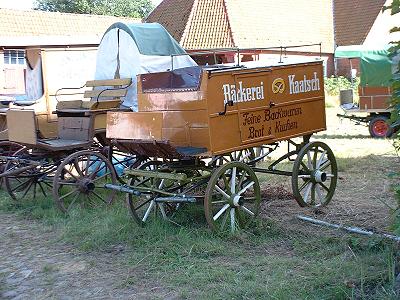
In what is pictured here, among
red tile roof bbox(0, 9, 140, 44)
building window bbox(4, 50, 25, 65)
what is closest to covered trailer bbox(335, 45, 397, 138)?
building window bbox(4, 50, 25, 65)

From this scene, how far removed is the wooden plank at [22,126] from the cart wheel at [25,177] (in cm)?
40

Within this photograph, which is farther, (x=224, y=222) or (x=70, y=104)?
(x=70, y=104)

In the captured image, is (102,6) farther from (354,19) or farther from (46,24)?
(354,19)

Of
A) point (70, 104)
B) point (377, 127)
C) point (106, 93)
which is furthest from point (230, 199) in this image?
point (377, 127)

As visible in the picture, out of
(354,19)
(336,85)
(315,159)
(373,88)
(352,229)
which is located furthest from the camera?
(354,19)

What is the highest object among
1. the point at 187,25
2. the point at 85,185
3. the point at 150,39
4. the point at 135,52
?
the point at 187,25

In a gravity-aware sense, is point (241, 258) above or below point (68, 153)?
below

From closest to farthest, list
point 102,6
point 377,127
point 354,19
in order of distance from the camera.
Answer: point 377,127 → point 354,19 → point 102,6

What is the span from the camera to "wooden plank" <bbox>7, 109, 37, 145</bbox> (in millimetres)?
7734

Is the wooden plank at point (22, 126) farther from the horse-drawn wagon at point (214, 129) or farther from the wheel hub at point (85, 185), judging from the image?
the horse-drawn wagon at point (214, 129)

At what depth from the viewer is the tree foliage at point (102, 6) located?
5338cm

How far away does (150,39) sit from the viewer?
10203 millimetres

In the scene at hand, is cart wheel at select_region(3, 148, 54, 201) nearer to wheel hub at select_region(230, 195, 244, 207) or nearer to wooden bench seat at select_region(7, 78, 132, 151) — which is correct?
wooden bench seat at select_region(7, 78, 132, 151)

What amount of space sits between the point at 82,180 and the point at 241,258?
322 cm
